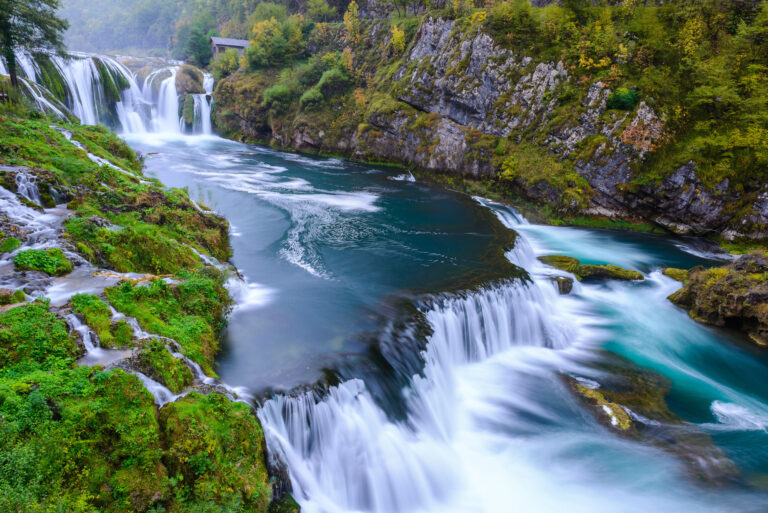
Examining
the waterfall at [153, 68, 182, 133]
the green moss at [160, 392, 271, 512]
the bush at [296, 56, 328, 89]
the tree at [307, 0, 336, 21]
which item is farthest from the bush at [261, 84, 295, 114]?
the green moss at [160, 392, 271, 512]

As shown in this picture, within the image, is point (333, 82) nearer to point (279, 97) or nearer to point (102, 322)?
point (279, 97)

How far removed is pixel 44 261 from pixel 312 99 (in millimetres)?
29845

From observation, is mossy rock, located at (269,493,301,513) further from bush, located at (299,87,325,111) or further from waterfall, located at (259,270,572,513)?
bush, located at (299,87,325,111)

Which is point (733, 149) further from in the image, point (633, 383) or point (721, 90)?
point (633, 383)

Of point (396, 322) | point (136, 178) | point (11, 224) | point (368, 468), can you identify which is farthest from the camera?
point (136, 178)

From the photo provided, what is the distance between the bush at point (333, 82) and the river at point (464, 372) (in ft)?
69.0

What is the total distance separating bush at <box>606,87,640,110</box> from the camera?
1912 cm

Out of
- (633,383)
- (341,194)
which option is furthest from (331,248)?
(633,383)

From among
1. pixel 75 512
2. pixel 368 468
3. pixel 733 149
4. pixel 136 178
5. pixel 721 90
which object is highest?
pixel 721 90

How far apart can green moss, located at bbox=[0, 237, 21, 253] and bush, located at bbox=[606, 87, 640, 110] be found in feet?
77.0

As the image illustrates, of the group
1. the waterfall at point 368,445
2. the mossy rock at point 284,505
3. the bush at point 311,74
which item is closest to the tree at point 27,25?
the waterfall at point 368,445

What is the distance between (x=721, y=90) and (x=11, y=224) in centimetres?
2445

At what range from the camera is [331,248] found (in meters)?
14.2

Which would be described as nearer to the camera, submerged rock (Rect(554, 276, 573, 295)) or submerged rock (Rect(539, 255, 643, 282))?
submerged rock (Rect(554, 276, 573, 295))
